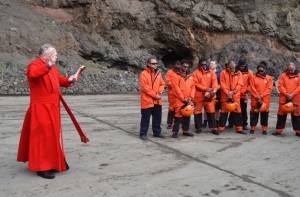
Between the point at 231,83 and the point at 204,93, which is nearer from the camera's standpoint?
the point at 204,93

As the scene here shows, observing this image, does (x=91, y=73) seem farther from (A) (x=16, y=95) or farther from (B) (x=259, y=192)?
(B) (x=259, y=192)

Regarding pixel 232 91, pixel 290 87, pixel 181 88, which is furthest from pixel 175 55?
pixel 181 88

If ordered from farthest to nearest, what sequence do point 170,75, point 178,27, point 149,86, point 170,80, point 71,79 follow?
point 178,27 < point 170,80 < point 170,75 < point 149,86 < point 71,79

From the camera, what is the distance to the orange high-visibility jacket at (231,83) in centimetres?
948

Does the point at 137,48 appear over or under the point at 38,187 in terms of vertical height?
over

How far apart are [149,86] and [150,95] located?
0.23 metres

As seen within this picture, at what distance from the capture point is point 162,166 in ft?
21.2

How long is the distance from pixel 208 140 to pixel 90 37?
58.4 feet

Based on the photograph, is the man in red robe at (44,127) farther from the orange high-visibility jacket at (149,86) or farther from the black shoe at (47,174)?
the orange high-visibility jacket at (149,86)

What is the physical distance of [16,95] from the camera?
1825cm

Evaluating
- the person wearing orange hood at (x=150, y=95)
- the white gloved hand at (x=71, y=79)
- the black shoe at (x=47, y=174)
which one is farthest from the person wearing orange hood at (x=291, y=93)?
the black shoe at (x=47, y=174)

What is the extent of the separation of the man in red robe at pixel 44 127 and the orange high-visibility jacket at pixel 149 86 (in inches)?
113

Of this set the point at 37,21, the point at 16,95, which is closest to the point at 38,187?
the point at 16,95

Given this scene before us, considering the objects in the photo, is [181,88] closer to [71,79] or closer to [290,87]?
[290,87]
